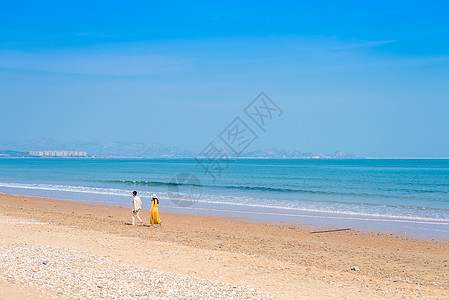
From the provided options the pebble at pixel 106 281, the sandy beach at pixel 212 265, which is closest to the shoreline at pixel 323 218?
the sandy beach at pixel 212 265

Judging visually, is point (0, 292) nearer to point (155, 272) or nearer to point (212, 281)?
point (155, 272)

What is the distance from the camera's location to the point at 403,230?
18.7 meters

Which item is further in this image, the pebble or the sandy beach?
the sandy beach

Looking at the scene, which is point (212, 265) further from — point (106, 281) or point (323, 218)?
point (323, 218)

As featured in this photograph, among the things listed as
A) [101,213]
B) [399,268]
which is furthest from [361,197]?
[399,268]

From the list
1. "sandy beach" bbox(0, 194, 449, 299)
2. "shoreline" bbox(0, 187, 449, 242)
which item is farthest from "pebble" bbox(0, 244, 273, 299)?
"shoreline" bbox(0, 187, 449, 242)

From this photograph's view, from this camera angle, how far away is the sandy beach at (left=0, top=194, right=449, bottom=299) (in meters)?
7.56

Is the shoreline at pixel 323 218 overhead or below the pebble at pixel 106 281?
below

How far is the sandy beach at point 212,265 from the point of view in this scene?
24.8 ft

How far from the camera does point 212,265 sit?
9.98 metres

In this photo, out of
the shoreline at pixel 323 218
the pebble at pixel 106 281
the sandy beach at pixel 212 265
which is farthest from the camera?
the shoreline at pixel 323 218

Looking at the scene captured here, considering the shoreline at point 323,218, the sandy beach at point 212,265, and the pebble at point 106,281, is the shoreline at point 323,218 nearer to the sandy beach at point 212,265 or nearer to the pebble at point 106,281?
the sandy beach at point 212,265

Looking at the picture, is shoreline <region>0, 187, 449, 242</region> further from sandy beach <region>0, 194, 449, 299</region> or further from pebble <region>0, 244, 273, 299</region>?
pebble <region>0, 244, 273, 299</region>

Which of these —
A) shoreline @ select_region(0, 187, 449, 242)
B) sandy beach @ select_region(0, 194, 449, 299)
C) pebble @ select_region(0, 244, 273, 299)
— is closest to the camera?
pebble @ select_region(0, 244, 273, 299)
